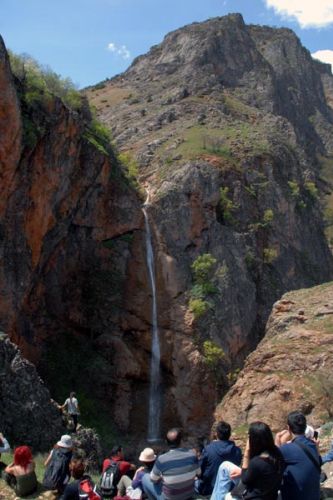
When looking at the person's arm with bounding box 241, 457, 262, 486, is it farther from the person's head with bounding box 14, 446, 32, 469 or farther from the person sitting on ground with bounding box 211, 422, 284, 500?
the person's head with bounding box 14, 446, 32, 469

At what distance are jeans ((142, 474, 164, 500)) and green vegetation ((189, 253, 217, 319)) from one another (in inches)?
990

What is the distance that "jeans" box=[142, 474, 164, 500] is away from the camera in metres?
6.70

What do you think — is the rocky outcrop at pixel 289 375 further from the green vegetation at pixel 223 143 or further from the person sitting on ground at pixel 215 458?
the green vegetation at pixel 223 143

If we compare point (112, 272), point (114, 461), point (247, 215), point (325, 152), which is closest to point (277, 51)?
point (325, 152)

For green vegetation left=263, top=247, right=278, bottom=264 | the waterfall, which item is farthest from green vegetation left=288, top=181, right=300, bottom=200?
the waterfall

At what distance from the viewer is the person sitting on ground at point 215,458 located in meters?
6.90

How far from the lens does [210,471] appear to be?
22.7ft

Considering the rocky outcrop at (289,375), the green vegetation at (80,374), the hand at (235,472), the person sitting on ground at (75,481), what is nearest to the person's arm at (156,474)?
the hand at (235,472)

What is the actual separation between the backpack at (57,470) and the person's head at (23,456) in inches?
13.7

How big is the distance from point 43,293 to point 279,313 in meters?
12.7

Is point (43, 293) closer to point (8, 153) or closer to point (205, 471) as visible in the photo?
point (8, 153)

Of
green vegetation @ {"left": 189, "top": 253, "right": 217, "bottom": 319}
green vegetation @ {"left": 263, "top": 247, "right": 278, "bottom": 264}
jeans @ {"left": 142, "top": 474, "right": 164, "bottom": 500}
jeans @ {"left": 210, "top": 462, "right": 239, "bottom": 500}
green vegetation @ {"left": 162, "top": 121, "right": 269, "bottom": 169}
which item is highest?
green vegetation @ {"left": 162, "top": 121, "right": 269, "bottom": 169}

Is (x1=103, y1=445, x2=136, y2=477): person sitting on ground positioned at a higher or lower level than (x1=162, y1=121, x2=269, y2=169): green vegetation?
lower

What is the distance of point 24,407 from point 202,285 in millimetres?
21502
